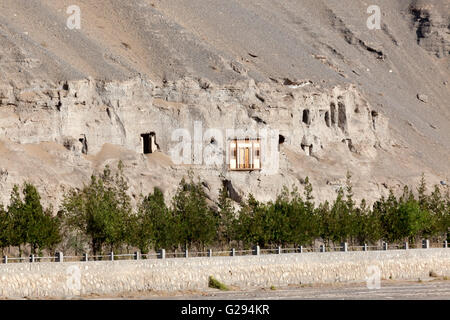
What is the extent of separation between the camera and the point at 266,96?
115125mm

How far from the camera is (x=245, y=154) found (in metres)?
105

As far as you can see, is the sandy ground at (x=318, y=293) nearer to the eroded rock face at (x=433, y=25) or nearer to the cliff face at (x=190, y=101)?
the cliff face at (x=190, y=101)

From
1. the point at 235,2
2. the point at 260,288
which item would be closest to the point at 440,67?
the point at 235,2

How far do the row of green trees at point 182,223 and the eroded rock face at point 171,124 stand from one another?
3.47m

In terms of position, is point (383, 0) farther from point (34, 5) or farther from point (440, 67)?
point (34, 5)

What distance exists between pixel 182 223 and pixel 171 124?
26005 millimetres

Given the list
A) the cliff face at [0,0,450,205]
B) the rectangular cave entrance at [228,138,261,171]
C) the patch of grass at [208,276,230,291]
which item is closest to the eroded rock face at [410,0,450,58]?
the cliff face at [0,0,450,205]

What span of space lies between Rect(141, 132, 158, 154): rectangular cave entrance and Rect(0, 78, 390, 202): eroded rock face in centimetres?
21

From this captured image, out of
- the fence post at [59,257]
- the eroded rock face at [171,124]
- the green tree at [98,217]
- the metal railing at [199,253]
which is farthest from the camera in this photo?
the eroded rock face at [171,124]

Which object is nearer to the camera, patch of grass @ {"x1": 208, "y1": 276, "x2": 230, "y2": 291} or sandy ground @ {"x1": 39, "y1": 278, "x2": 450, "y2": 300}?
sandy ground @ {"x1": 39, "y1": 278, "x2": 450, "y2": 300}

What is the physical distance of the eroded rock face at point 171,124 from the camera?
98750mm

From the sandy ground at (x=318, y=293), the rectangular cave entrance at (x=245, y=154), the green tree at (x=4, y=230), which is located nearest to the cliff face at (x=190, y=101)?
the rectangular cave entrance at (x=245, y=154)

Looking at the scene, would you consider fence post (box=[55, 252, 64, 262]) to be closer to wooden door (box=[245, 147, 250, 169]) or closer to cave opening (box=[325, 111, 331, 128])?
wooden door (box=[245, 147, 250, 169])

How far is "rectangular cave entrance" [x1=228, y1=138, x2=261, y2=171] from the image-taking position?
10525 cm
